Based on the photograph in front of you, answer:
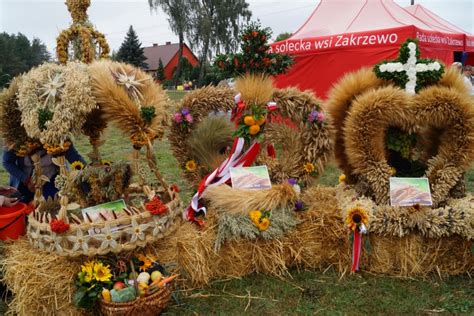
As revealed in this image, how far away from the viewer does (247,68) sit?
4.18m

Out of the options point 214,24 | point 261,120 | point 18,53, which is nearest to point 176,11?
point 214,24

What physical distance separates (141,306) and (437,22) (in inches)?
371

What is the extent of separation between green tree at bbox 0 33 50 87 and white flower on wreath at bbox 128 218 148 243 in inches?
1045

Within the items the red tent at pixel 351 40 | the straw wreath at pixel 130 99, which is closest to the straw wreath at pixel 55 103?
the straw wreath at pixel 130 99

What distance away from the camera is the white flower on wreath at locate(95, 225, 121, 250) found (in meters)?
2.51

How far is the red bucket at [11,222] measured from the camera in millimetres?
2908

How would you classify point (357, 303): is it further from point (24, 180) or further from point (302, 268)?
point (24, 180)

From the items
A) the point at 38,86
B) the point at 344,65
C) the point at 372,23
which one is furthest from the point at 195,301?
the point at 372,23

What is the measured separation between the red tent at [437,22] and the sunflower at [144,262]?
823 centimetres

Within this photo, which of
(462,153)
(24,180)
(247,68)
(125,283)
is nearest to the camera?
(125,283)

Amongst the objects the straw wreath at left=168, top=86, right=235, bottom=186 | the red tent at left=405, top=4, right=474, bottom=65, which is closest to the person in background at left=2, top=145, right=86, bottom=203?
the straw wreath at left=168, top=86, right=235, bottom=186

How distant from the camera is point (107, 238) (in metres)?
2.52

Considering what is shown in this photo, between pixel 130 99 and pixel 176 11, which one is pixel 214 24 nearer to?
pixel 176 11

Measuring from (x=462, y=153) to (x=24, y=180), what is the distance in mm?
3606
